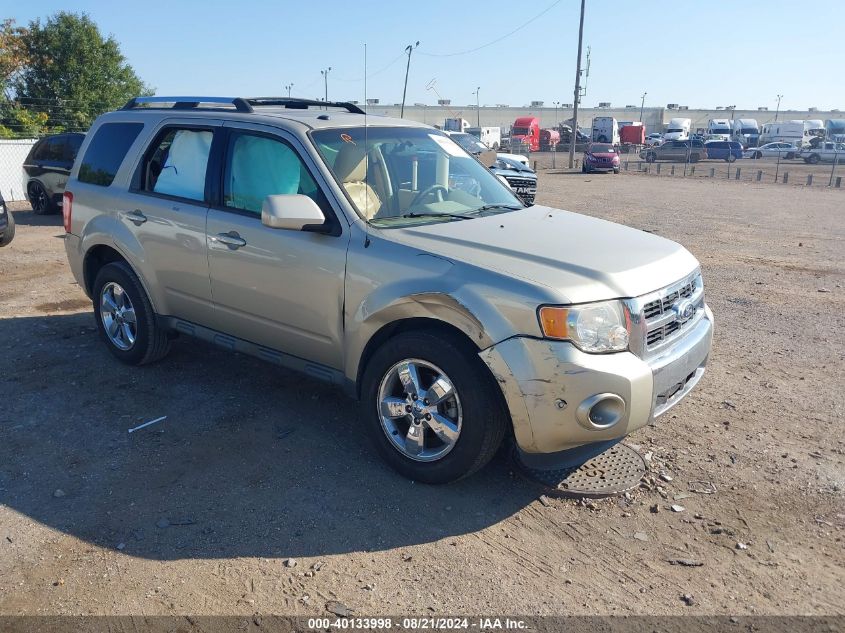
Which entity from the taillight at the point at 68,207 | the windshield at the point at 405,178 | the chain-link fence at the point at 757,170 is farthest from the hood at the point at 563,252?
the chain-link fence at the point at 757,170

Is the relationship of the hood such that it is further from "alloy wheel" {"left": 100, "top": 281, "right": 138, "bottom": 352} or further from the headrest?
"alloy wheel" {"left": 100, "top": 281, "right": 138, "bottom": 352}

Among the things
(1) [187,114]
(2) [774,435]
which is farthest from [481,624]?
(1) [187,114]

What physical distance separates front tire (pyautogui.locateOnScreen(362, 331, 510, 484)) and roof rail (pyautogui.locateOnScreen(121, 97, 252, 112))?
2.27 metres

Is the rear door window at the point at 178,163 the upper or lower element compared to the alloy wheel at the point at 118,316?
upper

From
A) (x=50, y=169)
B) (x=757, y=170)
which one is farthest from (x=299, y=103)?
(x=757, y=170)

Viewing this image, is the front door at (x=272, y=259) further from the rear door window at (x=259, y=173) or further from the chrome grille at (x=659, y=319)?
the chrome grille at (x=659, y=319)

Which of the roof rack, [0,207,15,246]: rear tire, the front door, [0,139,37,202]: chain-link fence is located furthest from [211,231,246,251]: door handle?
[0,139,37,202]: chain-link fence

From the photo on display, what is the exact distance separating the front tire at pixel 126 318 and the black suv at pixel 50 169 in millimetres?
9989

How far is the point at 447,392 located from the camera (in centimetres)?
379

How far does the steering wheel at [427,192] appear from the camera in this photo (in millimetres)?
4555

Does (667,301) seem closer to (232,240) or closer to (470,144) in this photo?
(232,240)

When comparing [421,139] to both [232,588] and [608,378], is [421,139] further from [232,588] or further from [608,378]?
[232,588]

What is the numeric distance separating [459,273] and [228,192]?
199cm

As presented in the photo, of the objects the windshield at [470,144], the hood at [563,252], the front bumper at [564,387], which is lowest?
the front bumper at [564,387]
